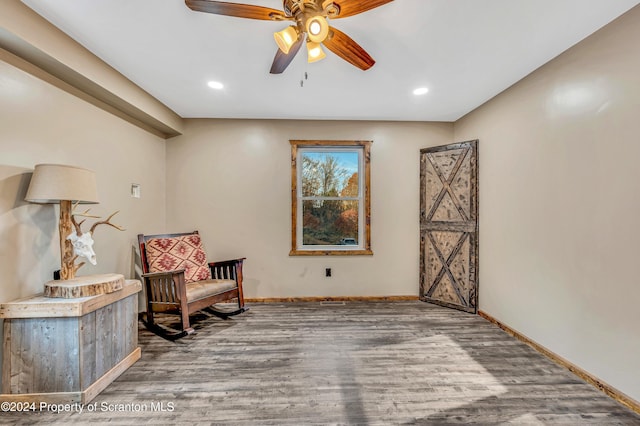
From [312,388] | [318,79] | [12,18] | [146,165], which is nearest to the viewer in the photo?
[12,18]

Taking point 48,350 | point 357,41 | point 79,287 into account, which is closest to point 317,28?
point 357,41

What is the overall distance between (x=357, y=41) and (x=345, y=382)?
2561 mm

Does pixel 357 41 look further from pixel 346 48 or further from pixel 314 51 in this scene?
pixel 314 51

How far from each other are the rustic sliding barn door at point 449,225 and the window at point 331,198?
2.94 feet

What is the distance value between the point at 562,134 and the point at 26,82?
4149mm

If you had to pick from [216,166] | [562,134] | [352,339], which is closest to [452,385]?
[352,339]

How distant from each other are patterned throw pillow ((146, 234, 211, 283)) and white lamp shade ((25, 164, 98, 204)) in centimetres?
127

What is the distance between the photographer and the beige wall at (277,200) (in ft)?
12.6

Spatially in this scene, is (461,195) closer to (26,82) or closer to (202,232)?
(202,232)

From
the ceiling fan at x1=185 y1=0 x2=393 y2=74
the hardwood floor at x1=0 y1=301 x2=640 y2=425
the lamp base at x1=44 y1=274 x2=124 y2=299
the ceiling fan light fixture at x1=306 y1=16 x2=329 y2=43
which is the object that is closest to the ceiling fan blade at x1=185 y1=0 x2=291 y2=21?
the ceiling fan at x1=185 y1=0 x2=393 y2=74

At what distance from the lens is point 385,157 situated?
3.93 meters

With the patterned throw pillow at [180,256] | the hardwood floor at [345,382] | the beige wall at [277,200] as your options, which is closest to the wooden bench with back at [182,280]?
the patterned throw pillow at [180,256]

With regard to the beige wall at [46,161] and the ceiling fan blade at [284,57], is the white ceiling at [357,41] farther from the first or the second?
the beige wall at [46,161]

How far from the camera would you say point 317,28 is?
4.83 feet
